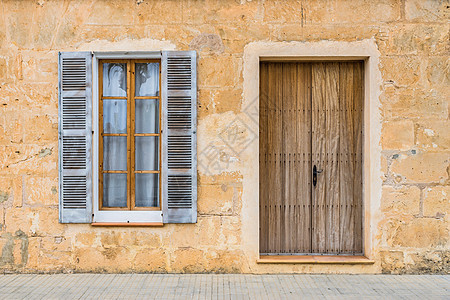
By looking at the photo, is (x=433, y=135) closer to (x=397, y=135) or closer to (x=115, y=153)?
(x=397, y=135)

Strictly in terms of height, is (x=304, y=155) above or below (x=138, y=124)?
below

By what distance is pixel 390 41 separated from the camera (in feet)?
17.4

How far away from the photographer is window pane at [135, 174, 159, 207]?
5496 millimetres

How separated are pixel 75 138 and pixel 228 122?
6.23 ft

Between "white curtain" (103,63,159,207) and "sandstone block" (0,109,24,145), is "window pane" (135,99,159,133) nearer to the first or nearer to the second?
"white curtain" (103,63,159,207)

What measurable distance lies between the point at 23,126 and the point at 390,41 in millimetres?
4648

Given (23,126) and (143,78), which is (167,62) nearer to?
(143,78)

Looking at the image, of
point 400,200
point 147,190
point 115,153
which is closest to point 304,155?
point 400,200

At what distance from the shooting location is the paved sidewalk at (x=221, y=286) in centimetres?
456

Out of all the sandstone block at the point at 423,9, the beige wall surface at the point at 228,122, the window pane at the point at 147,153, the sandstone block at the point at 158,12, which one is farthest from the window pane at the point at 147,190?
the sandstone block at the point at 423,9

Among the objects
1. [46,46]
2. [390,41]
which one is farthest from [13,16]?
[390,41]

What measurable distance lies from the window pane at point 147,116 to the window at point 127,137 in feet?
0.04

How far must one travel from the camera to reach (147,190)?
217 inches

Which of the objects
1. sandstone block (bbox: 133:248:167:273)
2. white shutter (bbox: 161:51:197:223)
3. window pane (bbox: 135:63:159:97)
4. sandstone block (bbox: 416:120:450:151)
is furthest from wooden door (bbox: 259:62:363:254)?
window pane (bbox: 135:63:159:97)
